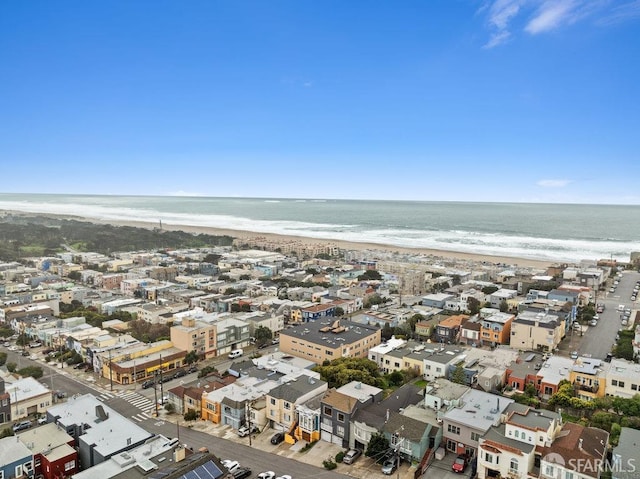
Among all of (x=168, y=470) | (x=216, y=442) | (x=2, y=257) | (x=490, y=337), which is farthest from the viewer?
(x=2, y=257)

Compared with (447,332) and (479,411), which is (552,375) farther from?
(447,332)

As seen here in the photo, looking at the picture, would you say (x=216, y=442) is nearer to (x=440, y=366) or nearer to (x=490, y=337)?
(x=440, y=366)

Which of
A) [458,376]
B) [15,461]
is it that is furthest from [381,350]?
[15,461]

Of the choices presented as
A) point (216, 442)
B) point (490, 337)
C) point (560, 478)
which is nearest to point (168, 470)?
point (216, 442)

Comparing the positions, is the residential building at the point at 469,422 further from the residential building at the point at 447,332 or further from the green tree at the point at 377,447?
the residential building at the point at 447,332

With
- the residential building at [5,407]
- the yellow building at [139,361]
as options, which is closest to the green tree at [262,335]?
the yellow building at [139,361]

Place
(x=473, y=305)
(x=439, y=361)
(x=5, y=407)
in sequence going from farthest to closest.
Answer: (x=473, y=305), (x=439, y=361), (x=5, y=407)
